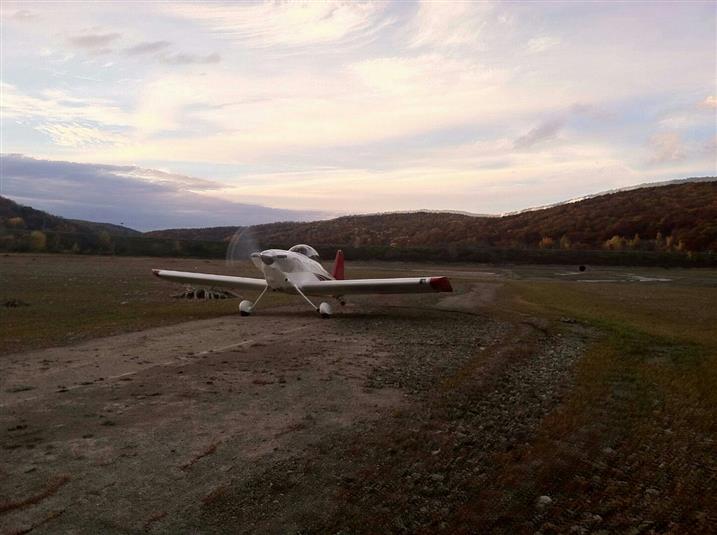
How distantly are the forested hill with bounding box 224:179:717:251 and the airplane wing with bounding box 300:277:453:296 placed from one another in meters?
64.3

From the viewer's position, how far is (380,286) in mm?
16719

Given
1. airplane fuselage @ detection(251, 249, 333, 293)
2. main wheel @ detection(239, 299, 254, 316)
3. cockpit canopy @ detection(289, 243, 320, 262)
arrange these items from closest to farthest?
main wheel @ detection(239, 299, 254, 316) < airplane fuselage @ detection(251, 249, 333, 293) < cockpit canopy @ detection(289, 243, 320, 262)

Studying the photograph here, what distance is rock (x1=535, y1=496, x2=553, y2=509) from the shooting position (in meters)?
4.20

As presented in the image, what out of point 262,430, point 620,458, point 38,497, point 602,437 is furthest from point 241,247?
point 620,458

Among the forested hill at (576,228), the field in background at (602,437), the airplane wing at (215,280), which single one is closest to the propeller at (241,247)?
the airplane wing at (215,280)

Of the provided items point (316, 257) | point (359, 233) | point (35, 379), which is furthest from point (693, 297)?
point (359, 233)

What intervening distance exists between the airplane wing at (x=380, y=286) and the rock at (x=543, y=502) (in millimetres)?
10978

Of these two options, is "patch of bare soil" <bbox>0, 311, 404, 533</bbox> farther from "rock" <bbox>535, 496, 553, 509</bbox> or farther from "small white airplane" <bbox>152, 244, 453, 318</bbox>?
"small white airplane" <bbox>152, 244, 453, 318</bbox>

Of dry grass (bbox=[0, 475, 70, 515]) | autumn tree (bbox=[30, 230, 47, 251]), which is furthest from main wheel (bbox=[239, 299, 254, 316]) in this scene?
autumn tree (bbox=[30, 230, 47, 251])

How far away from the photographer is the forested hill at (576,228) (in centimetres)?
8739

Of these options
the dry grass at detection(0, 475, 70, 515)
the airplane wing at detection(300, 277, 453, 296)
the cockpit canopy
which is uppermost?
the cockpit canopy

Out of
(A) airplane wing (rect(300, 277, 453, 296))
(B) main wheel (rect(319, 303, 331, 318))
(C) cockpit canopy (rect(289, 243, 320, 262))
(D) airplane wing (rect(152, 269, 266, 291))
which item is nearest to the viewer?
(A) airplane wing (rect(300, 277, 453, 296))

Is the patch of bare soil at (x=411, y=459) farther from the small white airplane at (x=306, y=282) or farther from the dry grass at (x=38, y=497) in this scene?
the small white airplane at (x=306, y=282)

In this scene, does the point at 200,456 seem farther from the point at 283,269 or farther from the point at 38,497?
the point at 283,269
